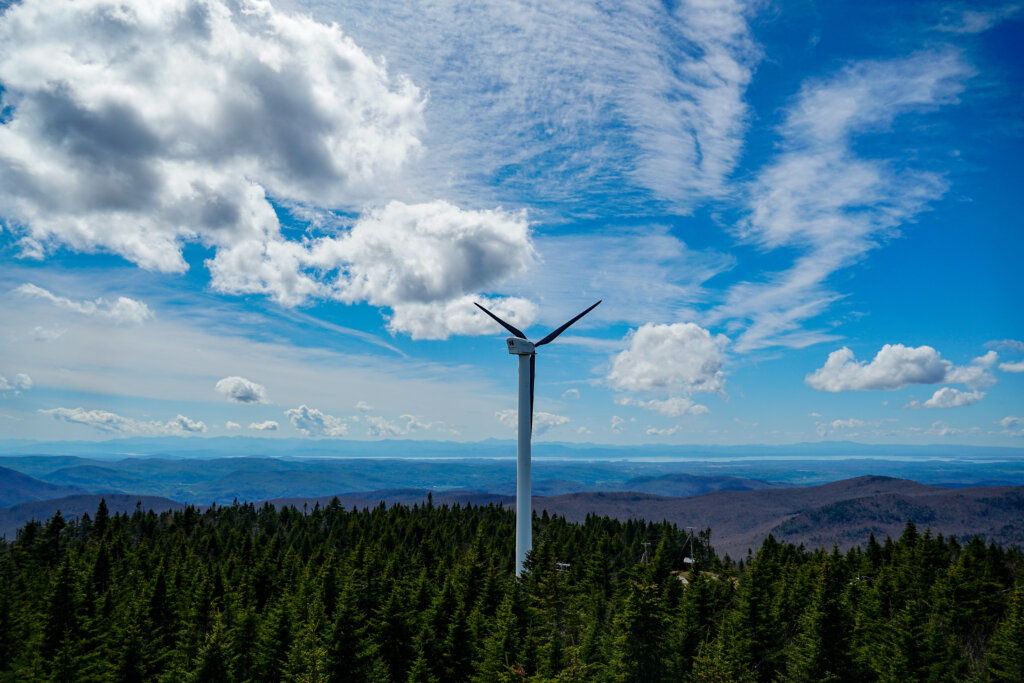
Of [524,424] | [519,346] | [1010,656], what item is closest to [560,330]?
[519,346]

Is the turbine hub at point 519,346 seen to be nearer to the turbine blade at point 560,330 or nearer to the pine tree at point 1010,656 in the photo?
the turbine blade at point 560,330

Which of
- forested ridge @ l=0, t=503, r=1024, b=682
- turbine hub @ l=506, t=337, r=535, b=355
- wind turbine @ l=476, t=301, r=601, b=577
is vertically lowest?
forested ridge @ l=0, t=503, r=1024, b=682

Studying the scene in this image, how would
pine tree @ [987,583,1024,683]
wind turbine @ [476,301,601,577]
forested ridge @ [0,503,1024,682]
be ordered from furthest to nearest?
wind turbine @ [476,301,601,577], pine tree @ [987,583,1024,683], forested ridge @ [0,503,1024,682]

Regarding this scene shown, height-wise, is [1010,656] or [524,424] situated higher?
[524,424]

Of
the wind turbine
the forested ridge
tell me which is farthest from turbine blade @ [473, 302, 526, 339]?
the forested ridge

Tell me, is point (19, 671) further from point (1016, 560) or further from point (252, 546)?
point (1016, 560)

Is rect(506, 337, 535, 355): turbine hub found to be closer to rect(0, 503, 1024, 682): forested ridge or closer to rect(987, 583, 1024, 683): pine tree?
rect(0, 503, 1024, 682): forested ridge

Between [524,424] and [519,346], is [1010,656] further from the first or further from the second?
[519,346]

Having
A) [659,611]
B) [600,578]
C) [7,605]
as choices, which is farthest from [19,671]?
[600,578]

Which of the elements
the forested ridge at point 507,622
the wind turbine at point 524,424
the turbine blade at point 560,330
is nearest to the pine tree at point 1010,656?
the forested ridge at point 507,622
